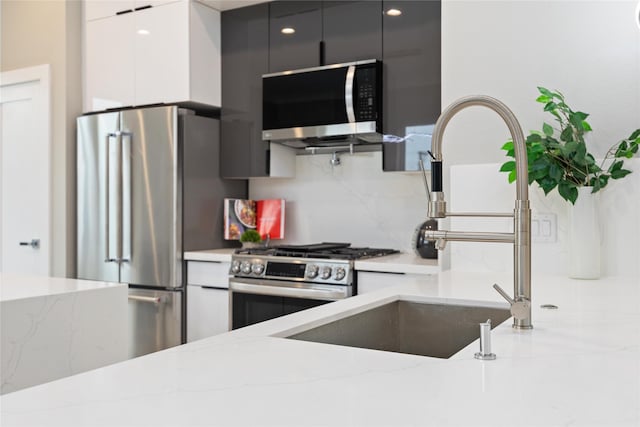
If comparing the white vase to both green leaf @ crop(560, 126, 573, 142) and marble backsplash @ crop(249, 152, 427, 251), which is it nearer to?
green leaf @ crop(560, 126, 573, 142)

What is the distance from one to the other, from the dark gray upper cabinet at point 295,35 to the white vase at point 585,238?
1.81m

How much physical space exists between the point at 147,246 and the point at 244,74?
Result: 120cm

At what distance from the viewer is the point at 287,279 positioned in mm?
3078

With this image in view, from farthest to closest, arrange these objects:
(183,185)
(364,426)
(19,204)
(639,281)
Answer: (19,204), (183,185), (639,281), (364,426)

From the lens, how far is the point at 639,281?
2057 mm

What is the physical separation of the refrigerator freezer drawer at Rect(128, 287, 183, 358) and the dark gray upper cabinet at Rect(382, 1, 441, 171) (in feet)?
4.89

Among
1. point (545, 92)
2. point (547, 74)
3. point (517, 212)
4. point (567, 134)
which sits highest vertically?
point (547, 74)

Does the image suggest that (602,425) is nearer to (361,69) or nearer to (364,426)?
(364,426)

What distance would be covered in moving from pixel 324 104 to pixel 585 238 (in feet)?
5.47

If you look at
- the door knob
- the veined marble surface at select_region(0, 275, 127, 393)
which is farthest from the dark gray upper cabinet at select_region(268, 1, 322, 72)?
the door knob

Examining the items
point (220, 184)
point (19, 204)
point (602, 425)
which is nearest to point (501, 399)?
point (602, 425)

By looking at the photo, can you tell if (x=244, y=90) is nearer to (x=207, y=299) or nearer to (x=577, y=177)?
(x=207, y=299)

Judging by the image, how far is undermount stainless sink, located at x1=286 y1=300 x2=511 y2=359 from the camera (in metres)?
1.57

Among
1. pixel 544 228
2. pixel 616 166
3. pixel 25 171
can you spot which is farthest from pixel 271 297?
pixel 25 171
